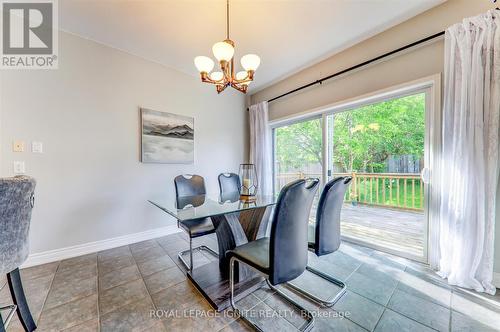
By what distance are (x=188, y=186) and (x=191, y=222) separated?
59 centimetres

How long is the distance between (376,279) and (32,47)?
13.7ft

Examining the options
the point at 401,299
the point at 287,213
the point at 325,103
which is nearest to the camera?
the point at 287,213

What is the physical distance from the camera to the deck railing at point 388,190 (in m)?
2.22

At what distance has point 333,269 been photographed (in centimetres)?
193

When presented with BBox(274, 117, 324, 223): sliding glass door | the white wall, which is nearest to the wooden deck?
BBox(274, 117, 324, 223): sliding glass door

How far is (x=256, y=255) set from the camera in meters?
1.29

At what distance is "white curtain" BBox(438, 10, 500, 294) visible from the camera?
1.54 m

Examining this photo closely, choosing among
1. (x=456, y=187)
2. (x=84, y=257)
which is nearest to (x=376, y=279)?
(x=456, y=187)

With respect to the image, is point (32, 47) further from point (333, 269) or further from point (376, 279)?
point (376, 279)

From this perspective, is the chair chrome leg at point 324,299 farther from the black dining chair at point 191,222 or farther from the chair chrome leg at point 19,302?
the chair chrome leg at point 19,302

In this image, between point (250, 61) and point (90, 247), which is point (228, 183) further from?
point (90, 247)

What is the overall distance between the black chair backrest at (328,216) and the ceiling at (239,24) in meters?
1.75

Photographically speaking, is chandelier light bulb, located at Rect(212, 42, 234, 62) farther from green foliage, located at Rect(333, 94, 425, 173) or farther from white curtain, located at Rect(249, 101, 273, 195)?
white curtain, located at Rect(249, 101, 273, 195)

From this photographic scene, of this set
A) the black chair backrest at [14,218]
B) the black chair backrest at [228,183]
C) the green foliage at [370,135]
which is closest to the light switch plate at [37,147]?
the black chair backrest at [14,218]
